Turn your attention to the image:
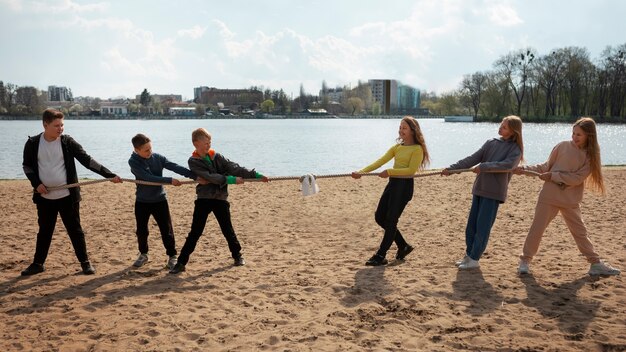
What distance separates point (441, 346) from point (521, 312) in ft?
4.18

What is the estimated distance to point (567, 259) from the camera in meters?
7.31

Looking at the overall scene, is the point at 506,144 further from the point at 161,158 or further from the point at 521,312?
the point at 161,158

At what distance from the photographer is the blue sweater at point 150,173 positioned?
6.77 meters

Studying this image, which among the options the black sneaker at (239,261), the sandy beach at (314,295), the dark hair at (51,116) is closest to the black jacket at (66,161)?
the dark hair at (51,116)

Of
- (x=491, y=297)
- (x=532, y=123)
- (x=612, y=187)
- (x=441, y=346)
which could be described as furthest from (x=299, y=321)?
(x=532, y=123)

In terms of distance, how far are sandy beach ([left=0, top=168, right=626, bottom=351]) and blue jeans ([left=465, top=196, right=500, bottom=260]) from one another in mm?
314

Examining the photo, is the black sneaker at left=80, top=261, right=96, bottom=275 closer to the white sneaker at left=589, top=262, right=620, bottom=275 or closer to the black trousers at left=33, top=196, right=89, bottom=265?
the black trousers at left=33, top=196, right=89, bottom=265

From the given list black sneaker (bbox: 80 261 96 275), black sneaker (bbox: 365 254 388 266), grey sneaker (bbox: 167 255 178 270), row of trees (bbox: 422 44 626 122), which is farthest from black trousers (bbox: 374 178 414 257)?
row of trees (bbox: 422 44 626 122)

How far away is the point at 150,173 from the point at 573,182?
17.4 ft

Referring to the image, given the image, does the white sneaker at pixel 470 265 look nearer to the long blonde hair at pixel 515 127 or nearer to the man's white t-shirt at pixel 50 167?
the long blonde hair at pixel 515 127

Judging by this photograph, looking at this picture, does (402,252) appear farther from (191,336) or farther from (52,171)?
(52,171)

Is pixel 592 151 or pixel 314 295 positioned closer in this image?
pixel 314 295

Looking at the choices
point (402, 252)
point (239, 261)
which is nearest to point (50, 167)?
point (239, 261)

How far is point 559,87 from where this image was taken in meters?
81.5
